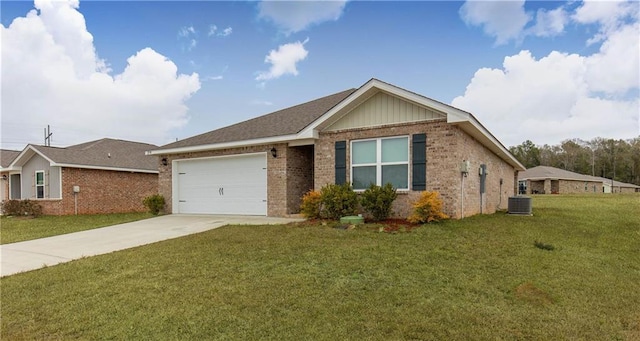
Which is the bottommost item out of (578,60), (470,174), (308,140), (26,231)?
(26,231)

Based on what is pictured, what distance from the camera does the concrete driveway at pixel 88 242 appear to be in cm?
667

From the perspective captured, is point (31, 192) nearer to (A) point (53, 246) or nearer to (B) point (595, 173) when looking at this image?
(A) point (53, 246)

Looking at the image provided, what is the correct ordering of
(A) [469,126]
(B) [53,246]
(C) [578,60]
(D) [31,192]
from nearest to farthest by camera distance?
(B) [53,246] < (A) [469,126] < (C) [578,60] < (D) [31,192]

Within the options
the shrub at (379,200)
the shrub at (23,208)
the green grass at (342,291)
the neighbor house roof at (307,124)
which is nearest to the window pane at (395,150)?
the shrub at (379,200)

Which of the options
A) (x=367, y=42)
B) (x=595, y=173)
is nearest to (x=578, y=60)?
(x=367, y=42)

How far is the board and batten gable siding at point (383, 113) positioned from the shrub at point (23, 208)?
1567 centimetres

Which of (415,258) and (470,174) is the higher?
(470,174)

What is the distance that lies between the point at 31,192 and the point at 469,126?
2110cm

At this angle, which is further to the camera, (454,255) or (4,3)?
(4,3)

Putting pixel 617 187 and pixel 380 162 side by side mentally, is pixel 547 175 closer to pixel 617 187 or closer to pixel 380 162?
pixel 617 187

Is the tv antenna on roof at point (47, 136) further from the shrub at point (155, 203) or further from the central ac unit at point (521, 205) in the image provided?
the central ac unit at point (521, 205)

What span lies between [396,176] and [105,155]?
17051mm

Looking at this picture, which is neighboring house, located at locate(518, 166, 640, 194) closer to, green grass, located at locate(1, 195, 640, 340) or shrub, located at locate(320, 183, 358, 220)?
green grass, located at locate(1, 195, 640, 340)

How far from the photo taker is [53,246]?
26.5 ft
